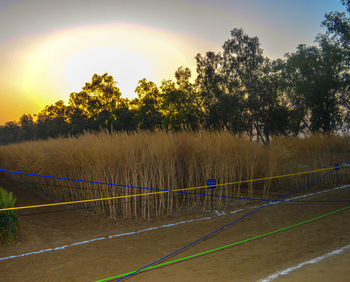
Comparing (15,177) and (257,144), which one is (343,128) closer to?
(257,144)

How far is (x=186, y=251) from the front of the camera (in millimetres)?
4836

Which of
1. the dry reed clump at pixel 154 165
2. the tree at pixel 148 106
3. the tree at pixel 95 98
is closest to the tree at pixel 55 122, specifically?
the tree at pixel 95 98

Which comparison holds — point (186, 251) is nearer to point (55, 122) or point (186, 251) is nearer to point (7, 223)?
point (7, 223)

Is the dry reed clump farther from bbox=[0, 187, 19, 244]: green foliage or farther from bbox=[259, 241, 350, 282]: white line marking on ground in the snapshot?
bbox=[259, 241, 350, 282]: white line marking on ground

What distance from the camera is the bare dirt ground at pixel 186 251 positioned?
3.80 metres

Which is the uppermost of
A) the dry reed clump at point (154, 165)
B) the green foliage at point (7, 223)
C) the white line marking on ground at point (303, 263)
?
the dry reed clump at point (154, 165)

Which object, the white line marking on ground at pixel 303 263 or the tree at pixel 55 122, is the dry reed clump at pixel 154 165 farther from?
the tree at pixel 55 122

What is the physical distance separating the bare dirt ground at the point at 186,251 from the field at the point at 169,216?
0.05 ft

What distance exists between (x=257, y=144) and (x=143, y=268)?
257 inches

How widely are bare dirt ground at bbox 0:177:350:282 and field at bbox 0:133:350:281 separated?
16 mm

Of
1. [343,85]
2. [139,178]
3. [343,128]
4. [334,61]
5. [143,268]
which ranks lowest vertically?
[143,268]

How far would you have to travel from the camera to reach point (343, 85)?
21125 mm

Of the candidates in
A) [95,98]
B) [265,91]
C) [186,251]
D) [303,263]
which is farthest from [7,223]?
[95,98]

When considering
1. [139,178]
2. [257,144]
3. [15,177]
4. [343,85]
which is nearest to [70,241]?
[139,178]
